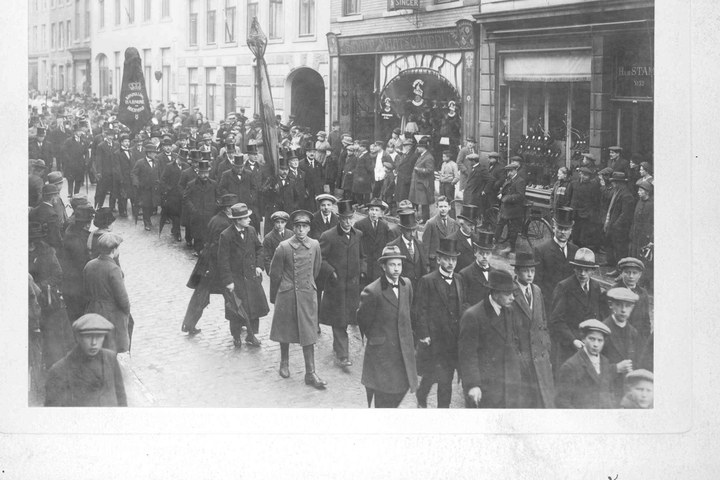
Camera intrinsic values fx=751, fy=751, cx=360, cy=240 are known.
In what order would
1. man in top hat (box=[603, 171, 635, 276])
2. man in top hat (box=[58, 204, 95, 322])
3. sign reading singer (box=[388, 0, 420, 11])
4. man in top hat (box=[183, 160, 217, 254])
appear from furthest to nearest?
sign reading singer (box=[388, 0, 420, 11]) < man in top hat (box=[183, 160, 217, 254]) < man in top hat (box=[603, 171, 635, 276]) < man in top hat (box=[58, 204, 95, 322])

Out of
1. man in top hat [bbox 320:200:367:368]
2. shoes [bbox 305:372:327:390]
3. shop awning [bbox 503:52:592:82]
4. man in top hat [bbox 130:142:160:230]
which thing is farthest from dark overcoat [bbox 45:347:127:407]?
man in top hat [bbox 130:142:160:230]

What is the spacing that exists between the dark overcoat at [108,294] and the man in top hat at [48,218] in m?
0.31

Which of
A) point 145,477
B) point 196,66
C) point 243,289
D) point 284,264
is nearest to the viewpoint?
point 145,477

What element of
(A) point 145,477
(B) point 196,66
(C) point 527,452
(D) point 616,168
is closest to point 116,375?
(A) point 145,477

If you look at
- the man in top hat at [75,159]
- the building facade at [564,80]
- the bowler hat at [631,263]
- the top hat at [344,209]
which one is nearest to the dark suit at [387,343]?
the bowler hat at [631,263]

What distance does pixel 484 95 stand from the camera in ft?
36.2

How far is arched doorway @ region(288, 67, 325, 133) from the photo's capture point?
1238cm

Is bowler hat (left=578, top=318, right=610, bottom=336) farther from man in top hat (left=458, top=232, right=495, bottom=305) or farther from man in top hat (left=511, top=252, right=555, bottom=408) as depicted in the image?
man in top hat (left=458, top=232, right=495, bottom=305)

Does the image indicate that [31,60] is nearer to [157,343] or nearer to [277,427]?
[157,343]

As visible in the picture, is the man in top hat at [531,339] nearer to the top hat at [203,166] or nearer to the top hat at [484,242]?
the top hat at [484,242]

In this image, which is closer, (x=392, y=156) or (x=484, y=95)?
(x=484, y=95)

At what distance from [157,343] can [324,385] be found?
1.43 meters

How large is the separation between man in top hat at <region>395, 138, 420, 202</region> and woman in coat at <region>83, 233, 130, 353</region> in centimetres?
638

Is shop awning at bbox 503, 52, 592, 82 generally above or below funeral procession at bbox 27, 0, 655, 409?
above
